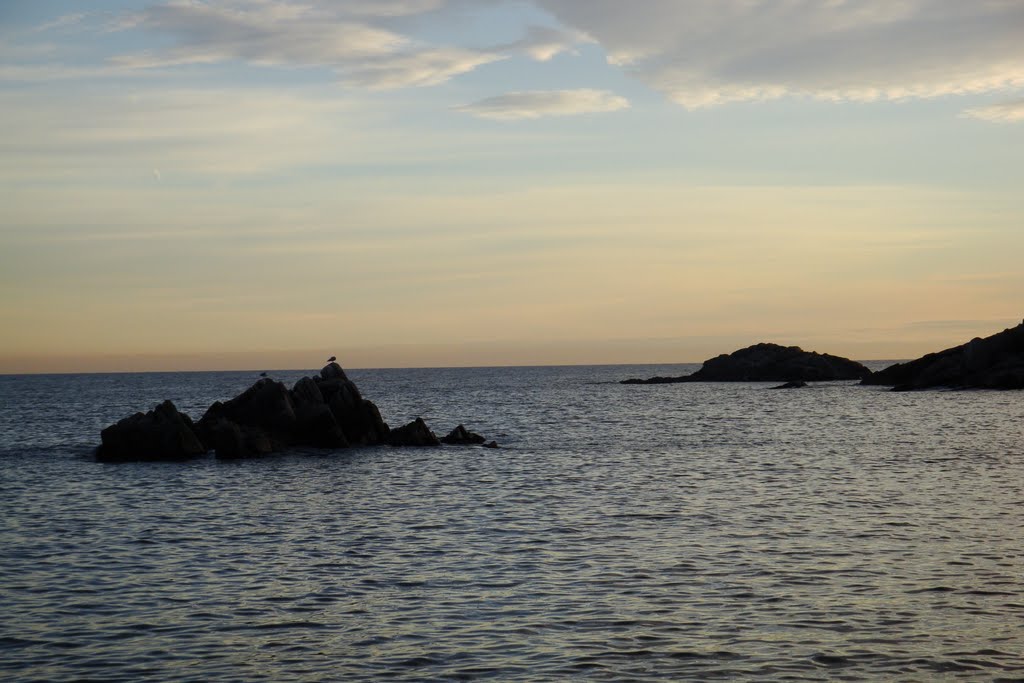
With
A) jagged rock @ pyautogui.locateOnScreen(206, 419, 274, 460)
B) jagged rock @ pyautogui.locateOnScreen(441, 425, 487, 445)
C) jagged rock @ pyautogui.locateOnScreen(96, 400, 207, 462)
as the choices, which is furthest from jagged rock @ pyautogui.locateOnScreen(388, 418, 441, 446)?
jagged rock @ pyautogui.locateOnScreen(96, 400, 207, 462)

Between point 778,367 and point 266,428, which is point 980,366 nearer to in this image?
point 778,367

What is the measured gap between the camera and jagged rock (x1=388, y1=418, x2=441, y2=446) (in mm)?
59719

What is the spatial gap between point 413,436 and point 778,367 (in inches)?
5308

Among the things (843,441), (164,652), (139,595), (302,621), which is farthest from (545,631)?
(843,441)

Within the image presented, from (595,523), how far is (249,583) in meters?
11.0

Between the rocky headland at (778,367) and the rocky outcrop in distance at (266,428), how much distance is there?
126051mm

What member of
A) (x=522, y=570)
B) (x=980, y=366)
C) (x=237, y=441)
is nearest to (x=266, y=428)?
(x=237, y=441)

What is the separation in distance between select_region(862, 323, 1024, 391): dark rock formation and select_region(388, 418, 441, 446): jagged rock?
8012cm

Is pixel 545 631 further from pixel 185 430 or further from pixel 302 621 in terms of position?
pixel 185 430

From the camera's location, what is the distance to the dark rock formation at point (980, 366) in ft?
371

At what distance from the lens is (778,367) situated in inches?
7210

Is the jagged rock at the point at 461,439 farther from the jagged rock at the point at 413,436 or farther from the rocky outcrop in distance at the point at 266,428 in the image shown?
the jagged rock at the point at 413,436

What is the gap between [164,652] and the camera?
16469mm

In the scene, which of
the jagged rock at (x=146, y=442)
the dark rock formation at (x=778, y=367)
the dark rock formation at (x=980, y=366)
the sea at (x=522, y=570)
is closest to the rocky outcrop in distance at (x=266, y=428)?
the jagged rock at (x=146, y=442)
